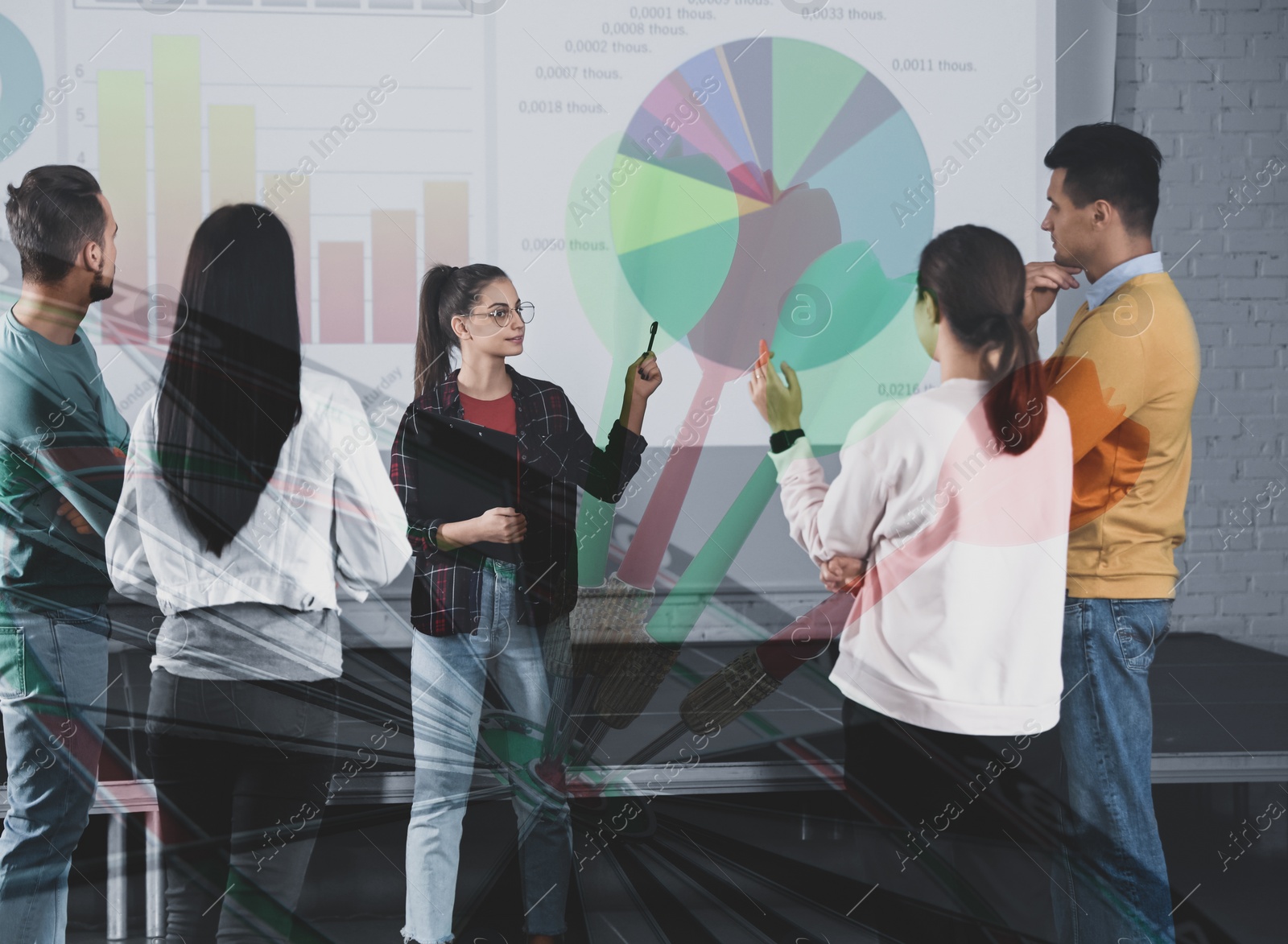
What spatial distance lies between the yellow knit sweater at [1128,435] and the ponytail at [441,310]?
86 centimetres

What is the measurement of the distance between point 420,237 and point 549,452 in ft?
2.58

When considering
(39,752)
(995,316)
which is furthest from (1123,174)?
(39,752)

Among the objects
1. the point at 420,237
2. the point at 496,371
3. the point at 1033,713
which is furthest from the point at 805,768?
the point at 420,237

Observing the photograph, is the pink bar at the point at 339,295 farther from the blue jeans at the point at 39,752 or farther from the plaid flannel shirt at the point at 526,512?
the blue jeans at the point at 39,752

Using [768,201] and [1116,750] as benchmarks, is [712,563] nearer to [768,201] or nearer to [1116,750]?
Result: [768,201]

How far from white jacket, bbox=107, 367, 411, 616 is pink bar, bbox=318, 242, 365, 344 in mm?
835

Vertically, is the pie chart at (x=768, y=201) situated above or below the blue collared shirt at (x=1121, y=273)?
above

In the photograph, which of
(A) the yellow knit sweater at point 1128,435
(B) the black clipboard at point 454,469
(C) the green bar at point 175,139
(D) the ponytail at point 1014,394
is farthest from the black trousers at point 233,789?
(C) the green bar at point 175,139

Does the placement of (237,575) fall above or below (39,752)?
above

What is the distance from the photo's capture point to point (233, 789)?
1.12 meters

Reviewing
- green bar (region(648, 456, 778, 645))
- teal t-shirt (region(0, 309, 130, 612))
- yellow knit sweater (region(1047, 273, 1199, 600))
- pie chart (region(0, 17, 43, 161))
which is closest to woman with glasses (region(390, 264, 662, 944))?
teal t-shirt (region(0, 309, 130, 612))

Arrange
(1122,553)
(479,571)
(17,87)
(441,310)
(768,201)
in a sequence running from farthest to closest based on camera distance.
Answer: (768,201), (17,87), (441,310), (479,571), (1122,553)

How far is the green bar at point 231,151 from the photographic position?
6.43 feet

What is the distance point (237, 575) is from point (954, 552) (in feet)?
2.83
